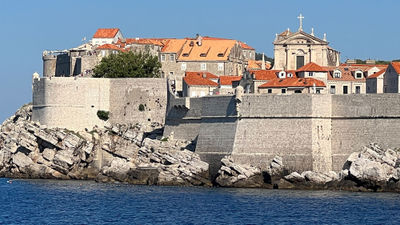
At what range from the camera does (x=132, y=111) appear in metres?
78.2

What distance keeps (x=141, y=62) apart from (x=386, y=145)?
24.0 m

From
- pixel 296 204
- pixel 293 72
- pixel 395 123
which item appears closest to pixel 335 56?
pixel 293 72

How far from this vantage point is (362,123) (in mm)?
64625

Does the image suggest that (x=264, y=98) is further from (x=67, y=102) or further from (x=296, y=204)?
(x=67, y=102)

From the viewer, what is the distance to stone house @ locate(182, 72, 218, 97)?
77.8 metres

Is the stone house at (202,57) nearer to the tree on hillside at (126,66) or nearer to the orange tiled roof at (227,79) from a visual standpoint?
the tree on hillside at (126,66)

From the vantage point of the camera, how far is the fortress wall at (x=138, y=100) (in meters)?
78.2

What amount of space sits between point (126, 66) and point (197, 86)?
666 centimetres

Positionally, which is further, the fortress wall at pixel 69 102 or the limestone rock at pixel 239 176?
the fortress wall at pixel 69 102

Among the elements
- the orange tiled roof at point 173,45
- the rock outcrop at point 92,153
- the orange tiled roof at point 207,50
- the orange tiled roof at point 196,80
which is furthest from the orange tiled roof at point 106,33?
the rock outcrop at point 92,153

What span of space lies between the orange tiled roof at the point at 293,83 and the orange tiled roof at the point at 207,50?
12936 mm

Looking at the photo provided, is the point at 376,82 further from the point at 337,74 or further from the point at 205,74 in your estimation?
the point at 205,74

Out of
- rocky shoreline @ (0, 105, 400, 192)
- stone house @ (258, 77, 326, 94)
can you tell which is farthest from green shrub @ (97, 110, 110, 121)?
stone house @ (258, 77, 326, 94)

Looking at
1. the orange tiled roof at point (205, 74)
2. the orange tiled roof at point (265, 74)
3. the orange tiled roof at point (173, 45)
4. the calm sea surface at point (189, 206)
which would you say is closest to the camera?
the calm sea surface at point (189, 206)
